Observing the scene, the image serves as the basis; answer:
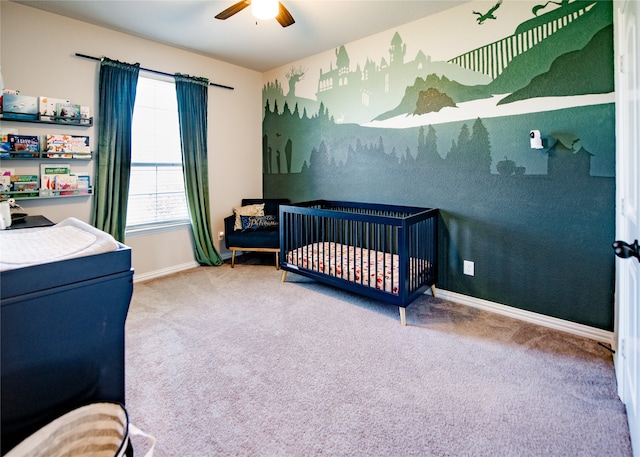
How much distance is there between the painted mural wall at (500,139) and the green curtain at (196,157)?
1464 mm

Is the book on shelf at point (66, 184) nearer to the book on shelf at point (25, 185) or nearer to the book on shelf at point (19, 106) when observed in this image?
the book on shelf at point (25, 185)

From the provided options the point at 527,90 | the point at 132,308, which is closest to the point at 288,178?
the point at 132,308

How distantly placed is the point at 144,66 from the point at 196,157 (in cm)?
97

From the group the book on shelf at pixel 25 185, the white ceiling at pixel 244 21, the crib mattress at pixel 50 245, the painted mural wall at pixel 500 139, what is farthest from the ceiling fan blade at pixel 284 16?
the book on shelf at pixel 25 185

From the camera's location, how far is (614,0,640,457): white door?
1258 millimetres

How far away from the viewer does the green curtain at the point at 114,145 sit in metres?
3.05

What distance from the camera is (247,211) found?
4.04 m

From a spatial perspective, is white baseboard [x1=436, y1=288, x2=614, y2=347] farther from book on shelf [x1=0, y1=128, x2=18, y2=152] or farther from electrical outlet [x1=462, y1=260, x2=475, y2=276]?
book on shelf [x1=0, y1=128, x2=18, y2=152]

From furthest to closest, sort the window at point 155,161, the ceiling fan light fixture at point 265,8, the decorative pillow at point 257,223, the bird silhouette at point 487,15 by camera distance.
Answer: the decorative pillow at point 257,223 → the window at point 155,161 → the bird silhouette at point 487,15 → the ceiling fan light fixture at point 265,8

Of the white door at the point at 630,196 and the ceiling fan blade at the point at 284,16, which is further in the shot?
the ceiling fan blade at the point at 284,16

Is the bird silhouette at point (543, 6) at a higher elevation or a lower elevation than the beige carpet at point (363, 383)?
higher

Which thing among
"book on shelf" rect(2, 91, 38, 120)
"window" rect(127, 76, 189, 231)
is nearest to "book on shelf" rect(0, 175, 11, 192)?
"book on shelf" rect(2, 91, 38, 120)

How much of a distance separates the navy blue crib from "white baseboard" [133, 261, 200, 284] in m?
1.23

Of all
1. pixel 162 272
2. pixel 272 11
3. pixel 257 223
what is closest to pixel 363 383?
pixel 272 11
